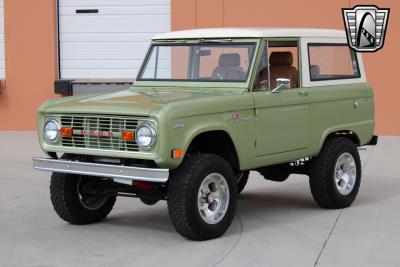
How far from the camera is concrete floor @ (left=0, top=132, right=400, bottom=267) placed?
21.6 ft

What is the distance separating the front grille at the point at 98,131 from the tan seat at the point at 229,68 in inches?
54.5

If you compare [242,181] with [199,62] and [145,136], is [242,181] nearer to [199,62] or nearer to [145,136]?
[199,62]

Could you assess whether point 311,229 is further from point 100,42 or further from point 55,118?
point 100,42

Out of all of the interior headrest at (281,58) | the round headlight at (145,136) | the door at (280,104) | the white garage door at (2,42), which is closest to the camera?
the round headlight at (145,136)

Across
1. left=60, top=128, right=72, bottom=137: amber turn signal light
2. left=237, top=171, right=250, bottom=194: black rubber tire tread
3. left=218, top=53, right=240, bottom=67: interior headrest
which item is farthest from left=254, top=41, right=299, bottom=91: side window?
left=60, top=128, right=72, bottom=137: amber turn signal light

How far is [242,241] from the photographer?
7133 mm

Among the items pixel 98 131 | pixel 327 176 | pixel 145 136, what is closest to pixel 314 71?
pixel 327 176

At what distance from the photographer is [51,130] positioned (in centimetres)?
743

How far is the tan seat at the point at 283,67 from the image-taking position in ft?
26.4

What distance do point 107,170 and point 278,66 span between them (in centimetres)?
219

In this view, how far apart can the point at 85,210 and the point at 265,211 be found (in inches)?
74.8

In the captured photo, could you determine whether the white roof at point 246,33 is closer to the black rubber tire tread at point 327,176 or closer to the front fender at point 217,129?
the front fender at point 217,129

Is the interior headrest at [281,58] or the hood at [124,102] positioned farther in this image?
the interior headrest at [281,58]

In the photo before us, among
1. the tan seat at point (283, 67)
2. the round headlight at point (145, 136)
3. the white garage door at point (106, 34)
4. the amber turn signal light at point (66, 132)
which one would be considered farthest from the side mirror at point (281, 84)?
the white garage door at point (106, 34)
